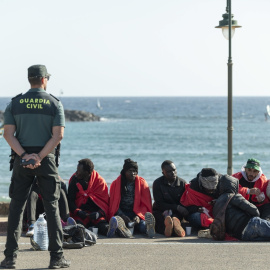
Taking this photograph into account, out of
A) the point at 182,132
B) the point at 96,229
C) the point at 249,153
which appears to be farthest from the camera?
the point at 182,132

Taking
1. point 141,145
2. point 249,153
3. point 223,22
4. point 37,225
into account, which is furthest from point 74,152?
point 37,225

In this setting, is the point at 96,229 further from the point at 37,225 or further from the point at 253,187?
the point at 253,187

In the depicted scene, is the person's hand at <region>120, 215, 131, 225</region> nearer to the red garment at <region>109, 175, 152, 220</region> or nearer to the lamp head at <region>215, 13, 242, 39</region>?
the red garment at <region>109, 175, 152, 220</region>

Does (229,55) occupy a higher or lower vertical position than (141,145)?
higher

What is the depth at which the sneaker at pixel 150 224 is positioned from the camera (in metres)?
8.41

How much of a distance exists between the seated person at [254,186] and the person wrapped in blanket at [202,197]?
370 millimetres

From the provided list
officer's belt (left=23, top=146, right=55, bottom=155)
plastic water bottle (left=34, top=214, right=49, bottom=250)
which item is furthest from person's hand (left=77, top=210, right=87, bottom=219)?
officer's belt (left=23, top=146, right=55, bottom=155)

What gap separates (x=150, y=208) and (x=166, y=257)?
2187 mm

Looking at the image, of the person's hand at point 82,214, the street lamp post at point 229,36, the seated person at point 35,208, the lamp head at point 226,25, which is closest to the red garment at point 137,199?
the person's hand at point 82,214

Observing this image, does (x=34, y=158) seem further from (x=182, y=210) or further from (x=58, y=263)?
(x=182, y=210)

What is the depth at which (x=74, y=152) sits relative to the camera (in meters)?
51.5

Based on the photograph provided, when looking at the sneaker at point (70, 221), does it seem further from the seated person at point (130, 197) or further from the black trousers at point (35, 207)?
the seated person at point (130, 197)

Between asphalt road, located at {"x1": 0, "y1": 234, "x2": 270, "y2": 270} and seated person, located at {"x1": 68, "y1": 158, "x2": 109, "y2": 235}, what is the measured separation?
3.27 feet

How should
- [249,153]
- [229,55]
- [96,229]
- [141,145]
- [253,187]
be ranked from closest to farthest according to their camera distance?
[96,229]
[253,187]
[229,55]
[249,153]
[141,145]
